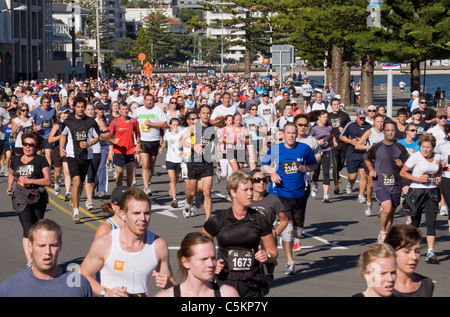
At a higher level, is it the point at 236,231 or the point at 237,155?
the point at 236,231

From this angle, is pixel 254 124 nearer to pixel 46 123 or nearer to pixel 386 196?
pixel 46 123

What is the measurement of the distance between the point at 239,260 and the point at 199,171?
7.74 m

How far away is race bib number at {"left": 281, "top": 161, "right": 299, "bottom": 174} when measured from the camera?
11688 mm

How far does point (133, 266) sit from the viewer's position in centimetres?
644

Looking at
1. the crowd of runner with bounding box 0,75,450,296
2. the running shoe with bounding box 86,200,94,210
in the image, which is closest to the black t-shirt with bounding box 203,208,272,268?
the crowd of runner with bounding box 0,75,450,296

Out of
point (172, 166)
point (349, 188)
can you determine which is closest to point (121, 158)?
point (172, 166)

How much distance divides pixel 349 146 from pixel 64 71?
253 feet

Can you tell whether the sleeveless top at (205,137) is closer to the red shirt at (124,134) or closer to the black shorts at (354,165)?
the red shirt at (124,134)

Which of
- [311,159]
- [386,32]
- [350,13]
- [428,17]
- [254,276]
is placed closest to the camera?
[254,276]

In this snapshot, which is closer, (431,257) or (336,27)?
(431,257)

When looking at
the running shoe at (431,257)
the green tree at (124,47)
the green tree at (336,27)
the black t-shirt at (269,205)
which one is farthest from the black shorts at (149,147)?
the green tree at (124,47)

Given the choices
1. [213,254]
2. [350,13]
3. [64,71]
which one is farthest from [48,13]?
[213,254]

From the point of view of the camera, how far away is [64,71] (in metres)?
92.7

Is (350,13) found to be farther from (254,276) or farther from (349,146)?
(254,276)
